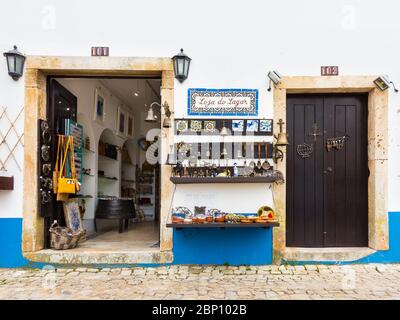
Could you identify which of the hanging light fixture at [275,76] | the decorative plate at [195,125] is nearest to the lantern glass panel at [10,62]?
the decorative plate at [195,125]

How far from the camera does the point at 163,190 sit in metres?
4.62

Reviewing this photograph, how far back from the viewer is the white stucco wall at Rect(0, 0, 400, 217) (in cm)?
465

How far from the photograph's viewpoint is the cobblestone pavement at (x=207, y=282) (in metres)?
3.63

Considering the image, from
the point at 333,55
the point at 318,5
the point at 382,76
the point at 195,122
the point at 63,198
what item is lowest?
the point at 63,198

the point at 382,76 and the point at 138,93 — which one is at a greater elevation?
the point at 138,93

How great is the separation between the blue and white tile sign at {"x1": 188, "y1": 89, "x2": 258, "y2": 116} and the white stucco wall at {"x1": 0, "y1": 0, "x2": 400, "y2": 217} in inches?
3.3

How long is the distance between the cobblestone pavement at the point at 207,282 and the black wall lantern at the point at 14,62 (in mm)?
2531

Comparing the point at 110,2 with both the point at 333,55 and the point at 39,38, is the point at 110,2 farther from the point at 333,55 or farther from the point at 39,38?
the point at 333,55

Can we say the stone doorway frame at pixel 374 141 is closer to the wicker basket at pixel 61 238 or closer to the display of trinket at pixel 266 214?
the display of trinket at pixel 266 214

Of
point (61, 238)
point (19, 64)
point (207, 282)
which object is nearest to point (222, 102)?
point (207, 282)

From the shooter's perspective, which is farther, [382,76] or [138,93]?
[138,93]

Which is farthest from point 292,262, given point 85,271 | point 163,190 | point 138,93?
point 138,93

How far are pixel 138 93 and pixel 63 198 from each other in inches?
133

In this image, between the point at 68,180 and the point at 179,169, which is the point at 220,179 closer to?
the point at 179,169
